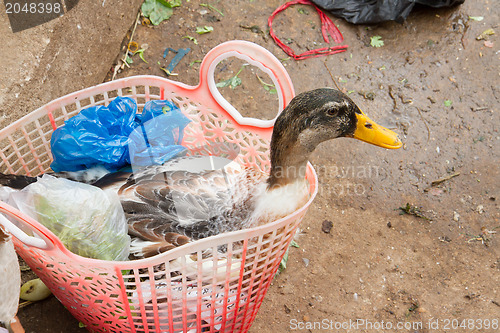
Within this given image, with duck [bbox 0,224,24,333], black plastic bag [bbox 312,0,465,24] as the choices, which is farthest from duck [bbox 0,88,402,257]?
black plastic bag [bbox 312,0,465,24]

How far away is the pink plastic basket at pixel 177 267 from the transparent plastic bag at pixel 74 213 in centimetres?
7

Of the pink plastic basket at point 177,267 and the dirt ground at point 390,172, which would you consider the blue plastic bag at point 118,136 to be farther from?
the dirt ground at point 390,172

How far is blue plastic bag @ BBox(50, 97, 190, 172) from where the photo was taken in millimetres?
1700

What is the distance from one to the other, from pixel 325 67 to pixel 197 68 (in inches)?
32.1

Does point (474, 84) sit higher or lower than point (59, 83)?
lower

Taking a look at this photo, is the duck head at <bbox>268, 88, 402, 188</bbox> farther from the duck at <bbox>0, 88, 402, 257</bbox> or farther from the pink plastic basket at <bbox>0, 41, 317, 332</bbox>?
the pink plastic basket at <bbox>0, 41, 317, 332</bbox>

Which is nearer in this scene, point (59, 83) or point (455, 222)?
point (59, 83)

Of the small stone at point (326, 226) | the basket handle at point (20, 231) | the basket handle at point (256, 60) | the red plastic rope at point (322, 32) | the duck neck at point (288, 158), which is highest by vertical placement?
the basket handle at point (256, 60)

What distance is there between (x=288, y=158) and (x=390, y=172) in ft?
3.69

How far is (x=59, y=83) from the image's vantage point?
6.91 ft

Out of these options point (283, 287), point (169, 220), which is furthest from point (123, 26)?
point (283, 287)

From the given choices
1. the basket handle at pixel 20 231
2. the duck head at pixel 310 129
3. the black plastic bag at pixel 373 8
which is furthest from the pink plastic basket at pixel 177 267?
the black plastic bag at pixel 373 8

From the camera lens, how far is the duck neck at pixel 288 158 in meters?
1.56

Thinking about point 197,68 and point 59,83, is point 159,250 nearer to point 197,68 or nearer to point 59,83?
point 59,83
